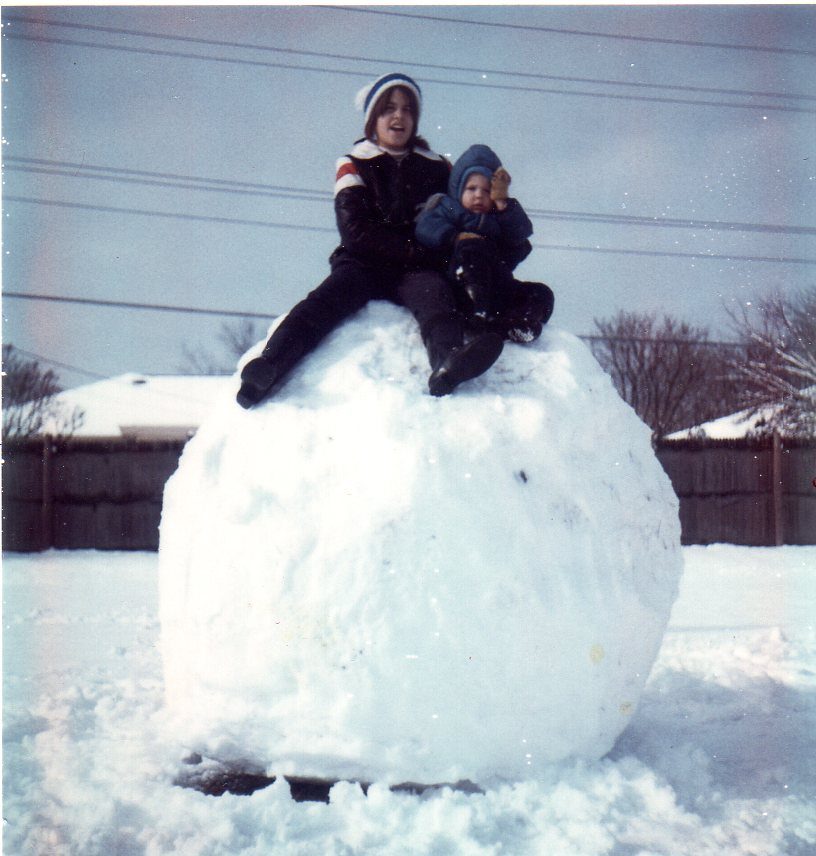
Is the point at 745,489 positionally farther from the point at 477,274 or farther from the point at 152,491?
the point at 477,274

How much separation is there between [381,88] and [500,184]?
2.66ft

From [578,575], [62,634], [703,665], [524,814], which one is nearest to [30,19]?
[578,575]

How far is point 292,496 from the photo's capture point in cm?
294

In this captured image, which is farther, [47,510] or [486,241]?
[47,510]

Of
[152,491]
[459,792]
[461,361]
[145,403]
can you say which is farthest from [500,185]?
[145,403]

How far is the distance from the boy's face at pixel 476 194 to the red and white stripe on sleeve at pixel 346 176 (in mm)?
482

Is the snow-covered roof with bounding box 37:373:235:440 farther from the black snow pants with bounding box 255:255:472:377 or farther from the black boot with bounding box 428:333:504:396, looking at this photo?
the black boot with bounding box 428:333:504:396

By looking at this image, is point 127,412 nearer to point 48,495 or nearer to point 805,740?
point 48,495

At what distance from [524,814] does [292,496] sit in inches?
46.8

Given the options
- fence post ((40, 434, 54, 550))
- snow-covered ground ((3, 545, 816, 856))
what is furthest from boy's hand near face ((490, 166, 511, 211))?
fence post ((40, 434, 54, 550))

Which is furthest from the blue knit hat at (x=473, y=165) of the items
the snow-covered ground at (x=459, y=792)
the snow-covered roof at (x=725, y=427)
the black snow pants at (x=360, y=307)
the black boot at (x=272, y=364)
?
the snow-covered roof at (x=725, y=427)

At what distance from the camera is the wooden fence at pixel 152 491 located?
12094 millimetres

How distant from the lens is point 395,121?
3.97 metres

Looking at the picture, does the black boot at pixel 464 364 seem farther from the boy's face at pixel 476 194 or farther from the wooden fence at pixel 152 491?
the wooden fence at pixel 152 491
